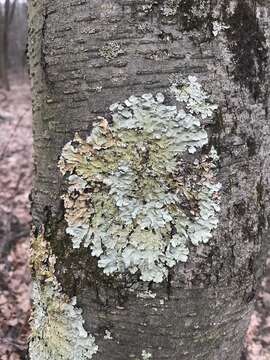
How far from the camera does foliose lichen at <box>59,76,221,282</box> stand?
108 cm

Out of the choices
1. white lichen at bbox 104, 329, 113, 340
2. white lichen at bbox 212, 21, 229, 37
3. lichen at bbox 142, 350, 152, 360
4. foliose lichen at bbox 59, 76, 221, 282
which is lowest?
lichen at bbox 142, 350, 152, 360

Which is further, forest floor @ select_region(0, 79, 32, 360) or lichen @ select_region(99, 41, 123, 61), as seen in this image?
forest floor @ select_region(0, 79, 32, 360)

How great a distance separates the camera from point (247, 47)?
112 cm

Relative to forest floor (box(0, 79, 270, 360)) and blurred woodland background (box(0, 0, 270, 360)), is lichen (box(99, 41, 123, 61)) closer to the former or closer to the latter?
blurred woodland background (box(0, 0, 270, 360))

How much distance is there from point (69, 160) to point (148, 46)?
0.32 metres

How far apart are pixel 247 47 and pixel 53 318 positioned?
2.67 feet

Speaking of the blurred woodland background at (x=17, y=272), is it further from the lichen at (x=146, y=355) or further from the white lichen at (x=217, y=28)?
the lichen at (x=146, y=355)

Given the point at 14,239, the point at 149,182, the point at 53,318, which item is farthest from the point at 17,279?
the point at 149,182

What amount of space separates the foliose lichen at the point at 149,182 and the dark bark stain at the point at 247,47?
0.38 feet

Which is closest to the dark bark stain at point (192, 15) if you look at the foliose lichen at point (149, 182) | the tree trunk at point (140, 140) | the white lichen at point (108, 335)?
the tree trunk at point (140, 140)

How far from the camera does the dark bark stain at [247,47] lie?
3.61ft

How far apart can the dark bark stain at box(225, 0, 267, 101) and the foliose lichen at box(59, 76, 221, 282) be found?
115 millimetres

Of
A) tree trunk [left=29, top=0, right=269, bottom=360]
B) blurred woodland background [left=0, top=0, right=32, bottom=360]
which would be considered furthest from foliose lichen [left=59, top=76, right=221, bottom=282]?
blurred woodland background [left=0, top=0, right=32, bottom=360]

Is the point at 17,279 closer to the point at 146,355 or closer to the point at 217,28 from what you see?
the point at 146,355
